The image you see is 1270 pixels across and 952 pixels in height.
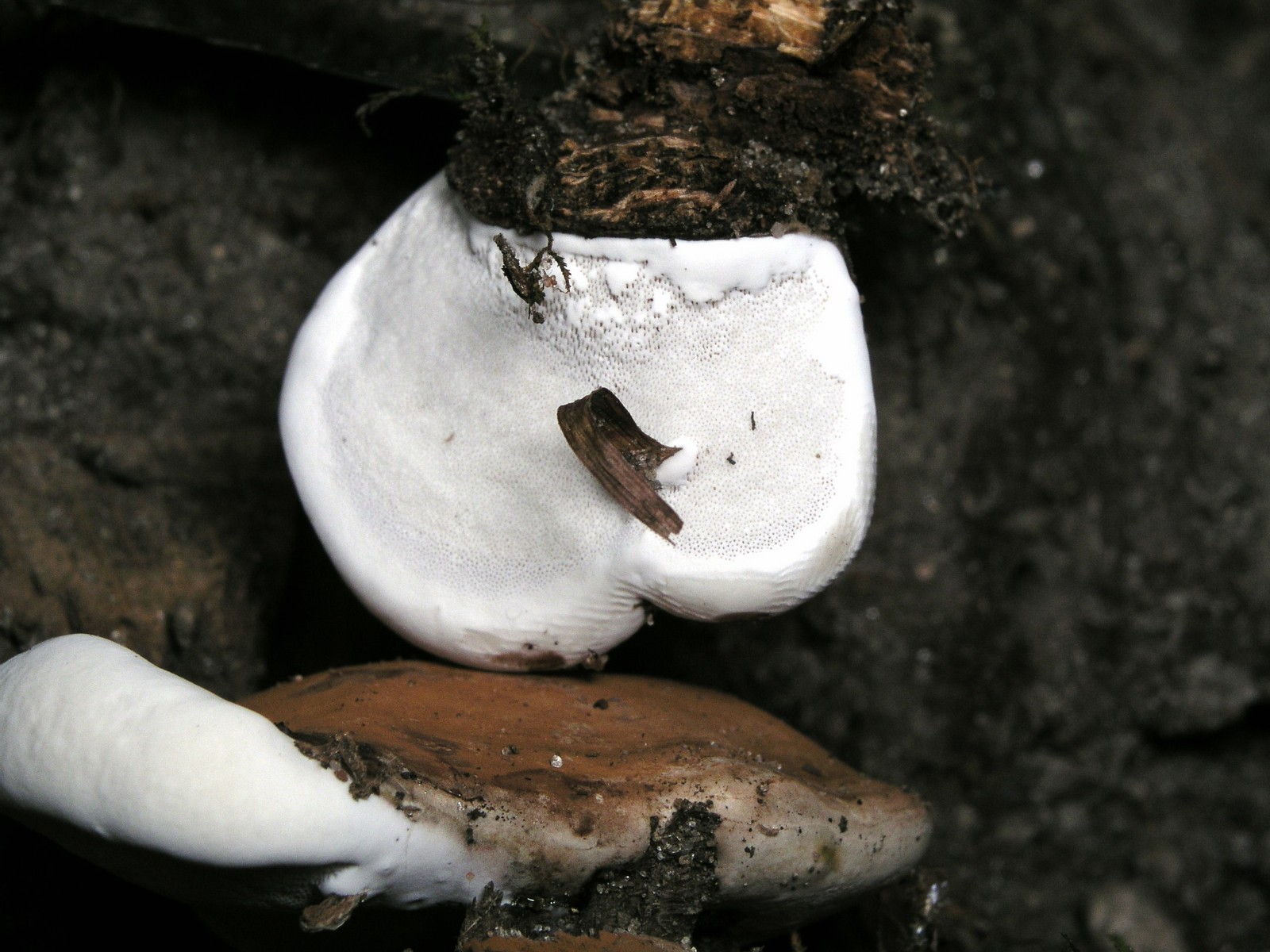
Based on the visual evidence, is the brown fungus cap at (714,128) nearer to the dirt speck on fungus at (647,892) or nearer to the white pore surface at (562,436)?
the white pore surface at (562,436)

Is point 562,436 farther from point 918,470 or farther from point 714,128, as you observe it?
point 918,470

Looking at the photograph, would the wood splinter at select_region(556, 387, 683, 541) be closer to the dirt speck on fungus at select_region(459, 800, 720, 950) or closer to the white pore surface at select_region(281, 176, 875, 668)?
the white pore surface at select_region(281, 176, 875, 668)

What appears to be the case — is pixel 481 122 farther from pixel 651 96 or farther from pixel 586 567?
pixel 586 567

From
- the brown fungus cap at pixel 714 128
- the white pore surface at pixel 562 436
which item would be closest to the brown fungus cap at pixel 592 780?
the white pore surface at pixel 562 436

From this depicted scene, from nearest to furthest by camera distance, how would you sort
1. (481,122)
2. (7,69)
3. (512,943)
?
1. (512,943)
2. (481,122)
3. (7,69)

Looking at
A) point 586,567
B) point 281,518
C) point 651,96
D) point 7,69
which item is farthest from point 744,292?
point 7,69

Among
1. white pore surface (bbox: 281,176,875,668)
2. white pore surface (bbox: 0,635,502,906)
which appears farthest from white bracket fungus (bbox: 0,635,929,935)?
white pore surface (bbox: 281,176,875,668)
